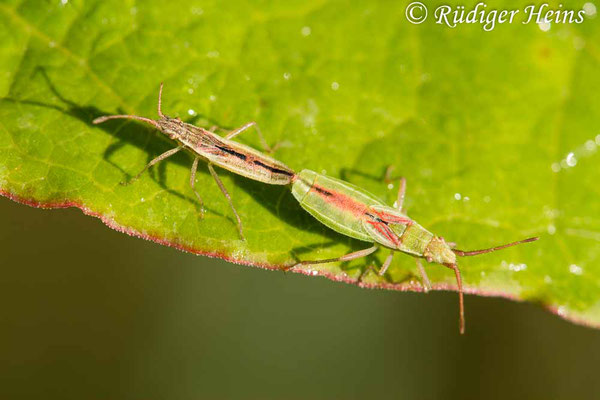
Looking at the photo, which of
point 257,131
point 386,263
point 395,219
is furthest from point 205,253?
point 395,219

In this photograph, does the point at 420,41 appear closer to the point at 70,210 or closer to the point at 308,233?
the point at 308,233

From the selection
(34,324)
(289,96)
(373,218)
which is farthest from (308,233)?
(34,324)

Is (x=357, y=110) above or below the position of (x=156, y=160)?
above

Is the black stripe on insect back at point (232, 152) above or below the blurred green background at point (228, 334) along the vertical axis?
above

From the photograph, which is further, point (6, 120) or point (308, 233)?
point (308, 233)

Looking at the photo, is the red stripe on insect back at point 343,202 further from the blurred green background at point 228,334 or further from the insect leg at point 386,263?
the blurred green background at point 228,334

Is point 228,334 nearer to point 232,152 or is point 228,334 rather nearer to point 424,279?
point 232,152

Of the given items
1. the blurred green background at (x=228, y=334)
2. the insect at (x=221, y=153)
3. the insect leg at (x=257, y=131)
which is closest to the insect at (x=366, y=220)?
the insect at (x=221, y=153)

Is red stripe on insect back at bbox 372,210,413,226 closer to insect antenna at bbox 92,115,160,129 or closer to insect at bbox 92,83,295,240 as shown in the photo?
insect at bbox 92,83,295,240
